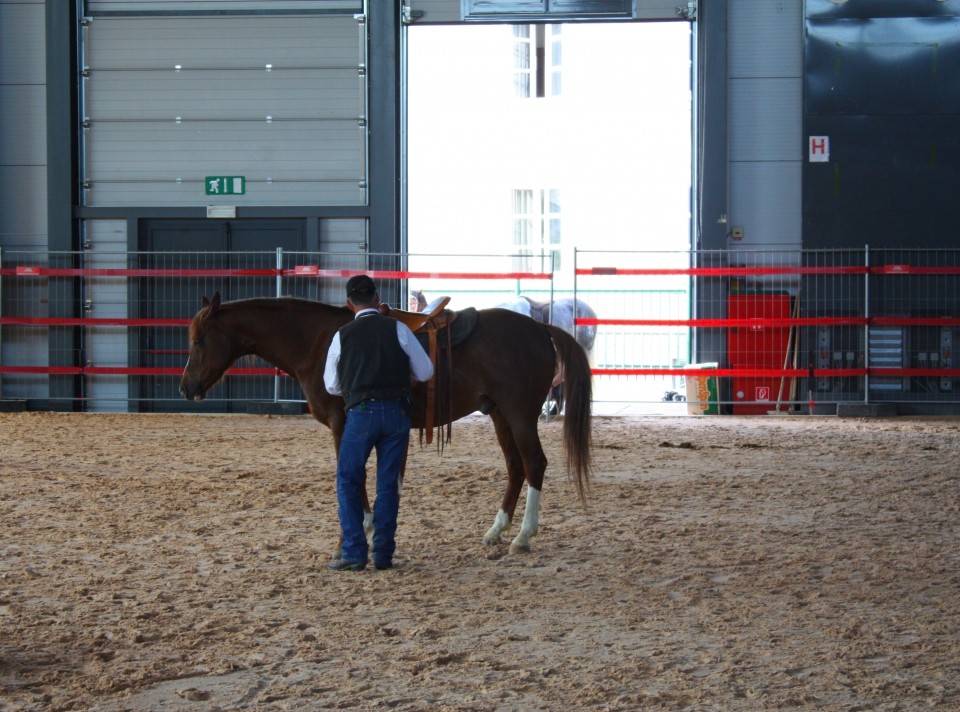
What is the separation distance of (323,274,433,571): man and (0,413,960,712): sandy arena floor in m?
0.20

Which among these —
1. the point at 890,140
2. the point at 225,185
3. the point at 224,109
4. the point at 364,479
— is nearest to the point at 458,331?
the point at 364,479

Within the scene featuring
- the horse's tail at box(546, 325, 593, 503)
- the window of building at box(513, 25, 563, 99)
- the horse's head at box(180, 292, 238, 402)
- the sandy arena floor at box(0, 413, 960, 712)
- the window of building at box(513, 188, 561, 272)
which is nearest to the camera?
the sandy arena floor at box(0, 413, 960, 712)

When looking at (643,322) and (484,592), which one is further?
(643,322)

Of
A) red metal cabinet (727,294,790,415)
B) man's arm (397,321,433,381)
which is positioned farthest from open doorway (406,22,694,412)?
man's arm (397,321,433,381)

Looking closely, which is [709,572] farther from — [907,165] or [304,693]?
[907,165]

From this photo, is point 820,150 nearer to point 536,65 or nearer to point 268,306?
point 268,306

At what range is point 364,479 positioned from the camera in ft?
19.0

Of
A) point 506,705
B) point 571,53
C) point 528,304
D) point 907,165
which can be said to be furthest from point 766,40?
point 506,705

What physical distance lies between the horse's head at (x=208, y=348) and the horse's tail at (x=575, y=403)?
197 centimetres

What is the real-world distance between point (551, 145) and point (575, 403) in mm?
19632

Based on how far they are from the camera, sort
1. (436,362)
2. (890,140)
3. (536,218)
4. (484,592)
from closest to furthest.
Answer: (484,592) < (436,362) < (890,140) < (536,218)

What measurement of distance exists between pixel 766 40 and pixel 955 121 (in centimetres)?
275

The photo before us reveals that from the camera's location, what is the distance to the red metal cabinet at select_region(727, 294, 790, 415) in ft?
48.9

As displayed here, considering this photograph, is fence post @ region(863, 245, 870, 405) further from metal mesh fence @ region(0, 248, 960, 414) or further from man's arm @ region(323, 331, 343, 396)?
man's arm @ region(323, 331, 343, 396)
